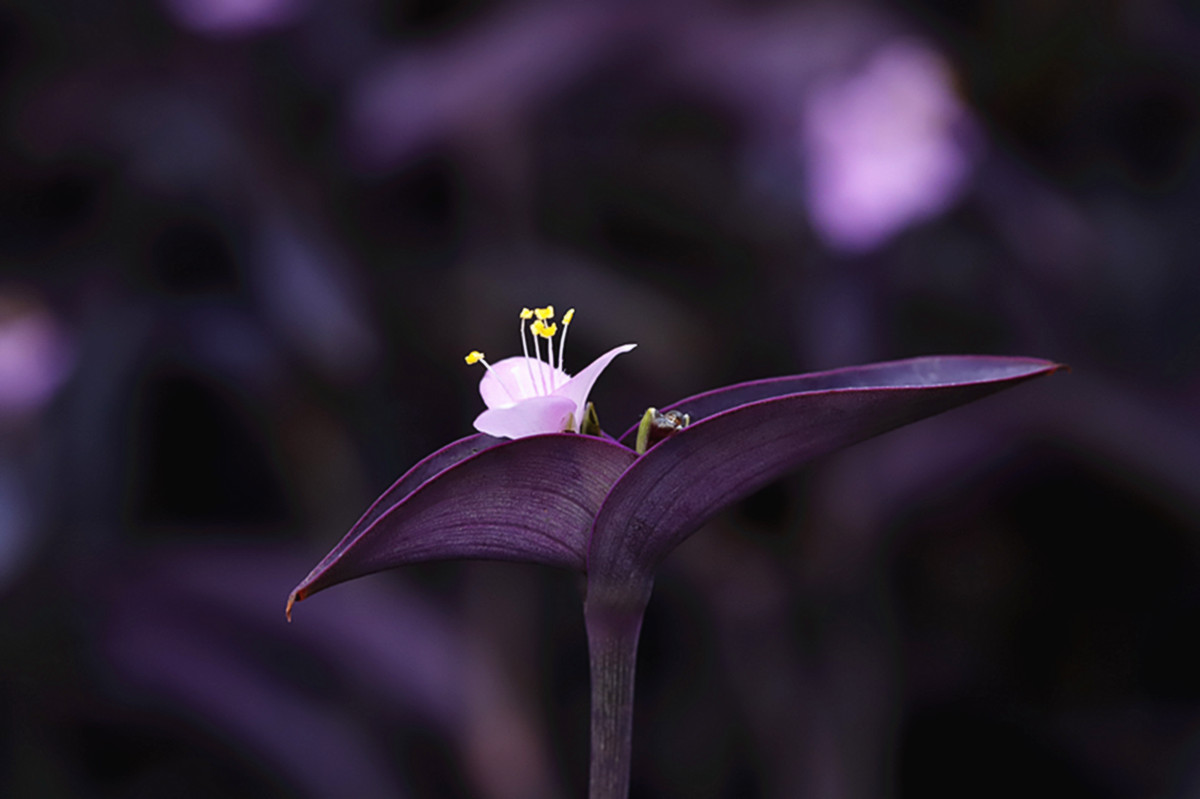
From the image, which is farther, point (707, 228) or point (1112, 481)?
point (707, 228)

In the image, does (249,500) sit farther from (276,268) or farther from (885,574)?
(885,574)

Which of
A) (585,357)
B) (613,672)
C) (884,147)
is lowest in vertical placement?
(613,672)

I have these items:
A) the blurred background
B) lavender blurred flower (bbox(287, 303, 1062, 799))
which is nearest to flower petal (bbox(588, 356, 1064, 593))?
lavender blurred flower (bbox(287, 303, 1062, 799))

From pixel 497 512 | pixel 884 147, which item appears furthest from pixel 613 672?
pixel 884 147

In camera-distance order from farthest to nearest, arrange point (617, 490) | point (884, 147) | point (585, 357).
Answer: point (585, 357), point (884, 147), point (617, 490)

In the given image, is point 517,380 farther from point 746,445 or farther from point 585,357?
point 585,357

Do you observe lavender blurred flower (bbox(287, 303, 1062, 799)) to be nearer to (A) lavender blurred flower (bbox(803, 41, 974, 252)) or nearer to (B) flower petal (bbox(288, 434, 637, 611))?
(B) flower petal (bbox(288, 434, 637, 611))

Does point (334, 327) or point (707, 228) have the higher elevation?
point (707, 228)

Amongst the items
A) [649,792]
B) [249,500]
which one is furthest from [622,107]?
[649,792]
